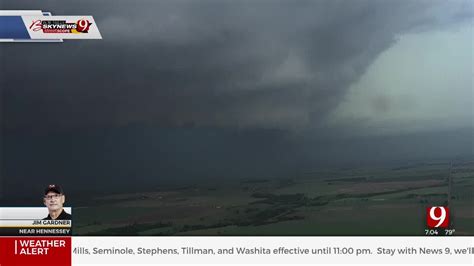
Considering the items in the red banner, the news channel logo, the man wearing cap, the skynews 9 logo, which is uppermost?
the skynews 9 logo

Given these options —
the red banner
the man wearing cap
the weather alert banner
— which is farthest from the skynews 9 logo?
the red banner

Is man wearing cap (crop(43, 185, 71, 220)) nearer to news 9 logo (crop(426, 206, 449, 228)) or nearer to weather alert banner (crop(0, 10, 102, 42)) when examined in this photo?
weather alert banner (crop(0, 10, 102, 42))

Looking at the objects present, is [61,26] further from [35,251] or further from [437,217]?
[437,217]

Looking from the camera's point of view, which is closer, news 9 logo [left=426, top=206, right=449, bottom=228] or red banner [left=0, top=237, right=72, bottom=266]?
news 9 logo [left=426, top=206, right=449, bottom=228]

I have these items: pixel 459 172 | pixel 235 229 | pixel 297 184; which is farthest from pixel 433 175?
pixel 235 229

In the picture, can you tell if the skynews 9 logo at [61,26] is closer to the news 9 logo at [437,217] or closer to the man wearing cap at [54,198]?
the man wearing cap at [54,198]

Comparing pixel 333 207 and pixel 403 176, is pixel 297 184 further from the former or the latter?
pixel 403 176

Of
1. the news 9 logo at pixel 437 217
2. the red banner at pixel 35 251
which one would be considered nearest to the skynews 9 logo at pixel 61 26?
the red banner at pixel 35 251

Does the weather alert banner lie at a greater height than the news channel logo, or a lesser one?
greater

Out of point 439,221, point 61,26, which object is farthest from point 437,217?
point 61,26
